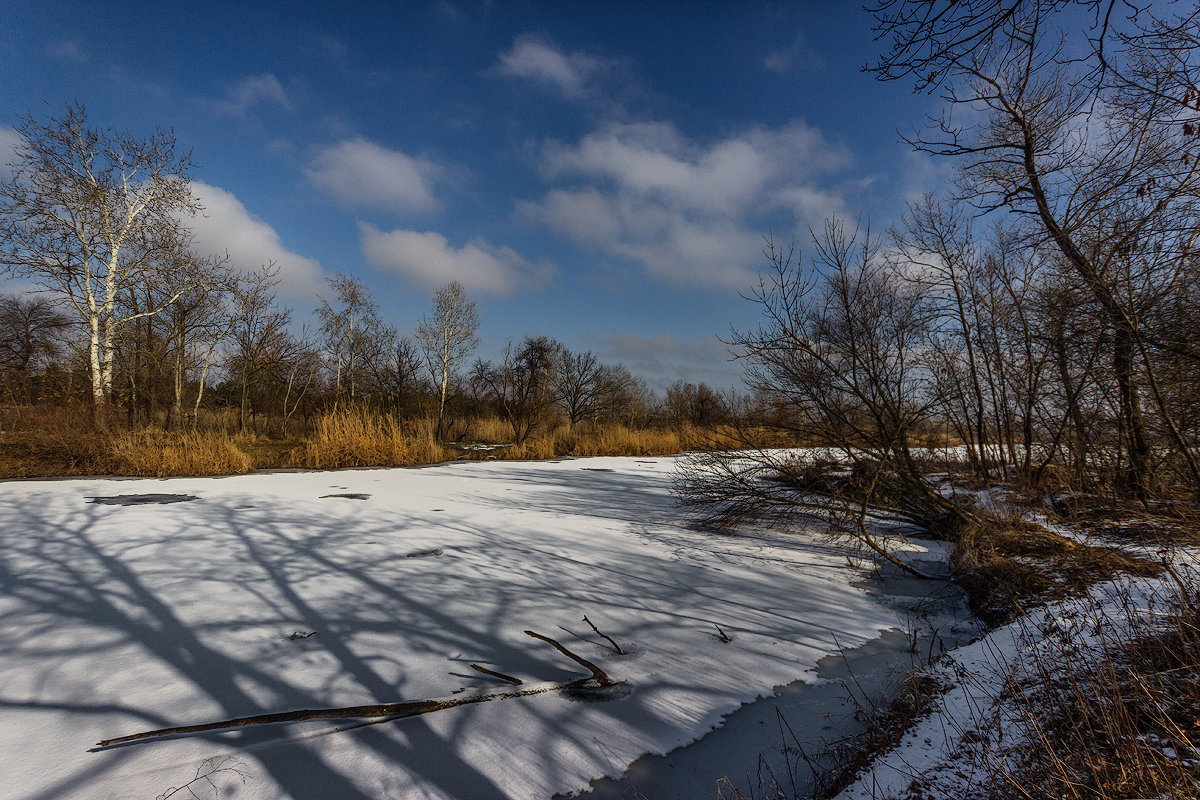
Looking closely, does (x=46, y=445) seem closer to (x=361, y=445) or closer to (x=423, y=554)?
(x=361, y=445)

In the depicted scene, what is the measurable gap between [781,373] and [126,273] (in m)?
15.1

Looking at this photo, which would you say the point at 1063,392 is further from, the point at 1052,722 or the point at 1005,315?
the point at 1052,722

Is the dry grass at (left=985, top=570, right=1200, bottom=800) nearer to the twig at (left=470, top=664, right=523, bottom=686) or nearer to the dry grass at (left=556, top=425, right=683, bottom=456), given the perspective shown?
the twig at (left=470, top=664, right=523, bottom=686)

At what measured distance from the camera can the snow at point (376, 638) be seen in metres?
1.67

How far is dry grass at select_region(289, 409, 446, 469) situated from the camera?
10.4m

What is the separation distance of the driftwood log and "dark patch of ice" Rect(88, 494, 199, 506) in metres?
5.39

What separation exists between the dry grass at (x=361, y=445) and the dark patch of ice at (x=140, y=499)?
402cm

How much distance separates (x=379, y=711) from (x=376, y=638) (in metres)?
0.70

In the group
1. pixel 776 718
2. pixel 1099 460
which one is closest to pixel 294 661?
pixel 776 718

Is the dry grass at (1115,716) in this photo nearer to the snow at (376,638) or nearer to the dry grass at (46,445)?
the snow at (376,638)

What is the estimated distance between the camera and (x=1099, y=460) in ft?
17.8

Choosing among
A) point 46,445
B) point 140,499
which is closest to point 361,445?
point 140,499

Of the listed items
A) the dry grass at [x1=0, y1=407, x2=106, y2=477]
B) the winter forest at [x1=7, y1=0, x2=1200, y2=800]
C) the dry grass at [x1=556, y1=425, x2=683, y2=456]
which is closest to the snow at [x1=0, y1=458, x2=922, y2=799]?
the winter forest at [x1=7, y1=0, x2=1200, y2=800]

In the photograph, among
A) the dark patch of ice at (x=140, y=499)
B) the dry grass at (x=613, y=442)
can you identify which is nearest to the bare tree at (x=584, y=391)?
the dry grass at (x=613, y=442)
